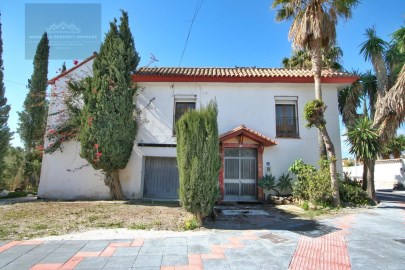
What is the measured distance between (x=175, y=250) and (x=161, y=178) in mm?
7766

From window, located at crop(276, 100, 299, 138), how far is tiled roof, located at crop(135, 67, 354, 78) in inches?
55.9

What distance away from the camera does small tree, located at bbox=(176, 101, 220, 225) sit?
20.9 feet

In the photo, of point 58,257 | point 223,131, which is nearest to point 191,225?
point 58,257

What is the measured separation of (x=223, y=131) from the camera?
12.2 meters

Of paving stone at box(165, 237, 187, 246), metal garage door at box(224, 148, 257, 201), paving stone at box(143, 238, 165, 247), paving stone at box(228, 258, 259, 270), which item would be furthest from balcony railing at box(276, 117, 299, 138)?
paving stone at box(228, 258, 259, 270)

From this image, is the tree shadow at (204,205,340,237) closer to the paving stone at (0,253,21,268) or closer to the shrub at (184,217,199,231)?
the shrub at (184,217,199,231)

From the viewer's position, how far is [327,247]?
16.8 ft

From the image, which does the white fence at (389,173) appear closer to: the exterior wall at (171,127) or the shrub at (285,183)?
the exterior wall at (171,127)

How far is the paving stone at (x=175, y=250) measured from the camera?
15.5 feet

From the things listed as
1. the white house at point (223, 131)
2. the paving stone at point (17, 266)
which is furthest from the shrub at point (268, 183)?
the paving stone at point (17, 266)

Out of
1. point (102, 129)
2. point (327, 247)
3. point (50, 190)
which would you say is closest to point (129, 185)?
point (102, 129)

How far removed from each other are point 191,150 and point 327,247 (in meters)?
3.66

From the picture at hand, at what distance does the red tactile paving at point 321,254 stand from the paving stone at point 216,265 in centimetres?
105

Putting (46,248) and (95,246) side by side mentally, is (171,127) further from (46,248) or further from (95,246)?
(46,248)
